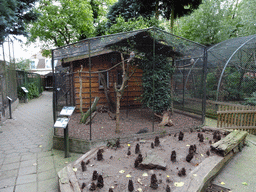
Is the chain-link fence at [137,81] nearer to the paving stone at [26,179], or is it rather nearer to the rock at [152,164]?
the paving stone at [26,179]

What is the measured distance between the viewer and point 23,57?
88.2ft

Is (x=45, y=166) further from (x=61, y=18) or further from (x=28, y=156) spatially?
(x=61, y=18)

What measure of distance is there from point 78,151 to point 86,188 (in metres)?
1.68

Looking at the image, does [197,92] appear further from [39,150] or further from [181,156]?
[39,150]

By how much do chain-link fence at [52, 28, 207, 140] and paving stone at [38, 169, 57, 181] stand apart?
3.45ft

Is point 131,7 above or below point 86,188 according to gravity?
above

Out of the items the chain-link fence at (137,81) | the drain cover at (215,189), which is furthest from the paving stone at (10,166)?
the drain cover at (215,189)

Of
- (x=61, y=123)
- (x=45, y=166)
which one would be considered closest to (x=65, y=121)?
(x=61, y=123)

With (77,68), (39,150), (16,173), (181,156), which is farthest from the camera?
(77,68)

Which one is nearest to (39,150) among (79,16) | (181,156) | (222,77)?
(181,156)

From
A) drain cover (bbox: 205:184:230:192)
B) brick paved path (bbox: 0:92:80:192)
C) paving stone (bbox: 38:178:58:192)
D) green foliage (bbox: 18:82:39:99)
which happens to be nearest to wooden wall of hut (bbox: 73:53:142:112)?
brick paved path (bbox: 0:92:80:192)

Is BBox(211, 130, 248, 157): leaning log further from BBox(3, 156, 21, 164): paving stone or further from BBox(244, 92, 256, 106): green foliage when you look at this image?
BBox(3, 156, 21, 164): paving stone

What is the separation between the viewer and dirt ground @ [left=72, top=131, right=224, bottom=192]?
2.60 meters

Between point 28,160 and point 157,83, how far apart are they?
439 centimetres
